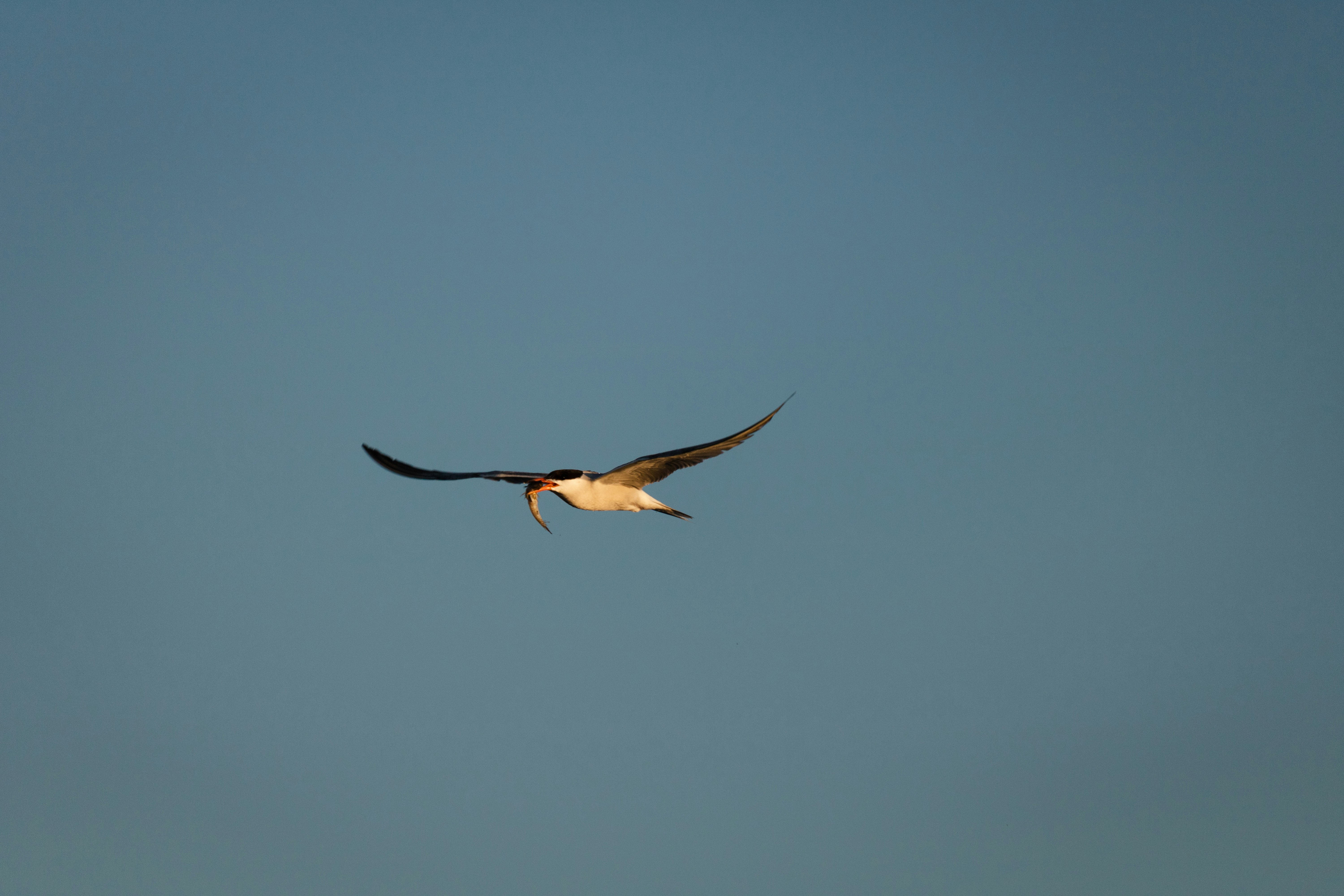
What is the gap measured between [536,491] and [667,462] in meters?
3.09

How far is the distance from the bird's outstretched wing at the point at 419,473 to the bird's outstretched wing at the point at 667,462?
7.85 feet

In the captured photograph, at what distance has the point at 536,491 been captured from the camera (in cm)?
2445

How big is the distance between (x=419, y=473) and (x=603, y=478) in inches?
161

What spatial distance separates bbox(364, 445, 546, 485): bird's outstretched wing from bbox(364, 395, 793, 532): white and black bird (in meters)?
0.01

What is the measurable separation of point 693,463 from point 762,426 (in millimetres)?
2674

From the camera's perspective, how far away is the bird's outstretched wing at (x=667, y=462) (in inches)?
869

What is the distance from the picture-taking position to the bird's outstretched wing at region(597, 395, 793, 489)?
72.4 feet

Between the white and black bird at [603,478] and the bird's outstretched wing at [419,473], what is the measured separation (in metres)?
0.01

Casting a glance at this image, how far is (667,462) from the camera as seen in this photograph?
23766mm

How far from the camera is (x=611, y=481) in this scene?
24578mm

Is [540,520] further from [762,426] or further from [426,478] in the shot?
[762,426]

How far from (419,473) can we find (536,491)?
2.85m

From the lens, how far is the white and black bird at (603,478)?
22781 mm

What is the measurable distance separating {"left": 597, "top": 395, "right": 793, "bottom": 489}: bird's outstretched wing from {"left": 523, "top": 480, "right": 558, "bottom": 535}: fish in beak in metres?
1.15
